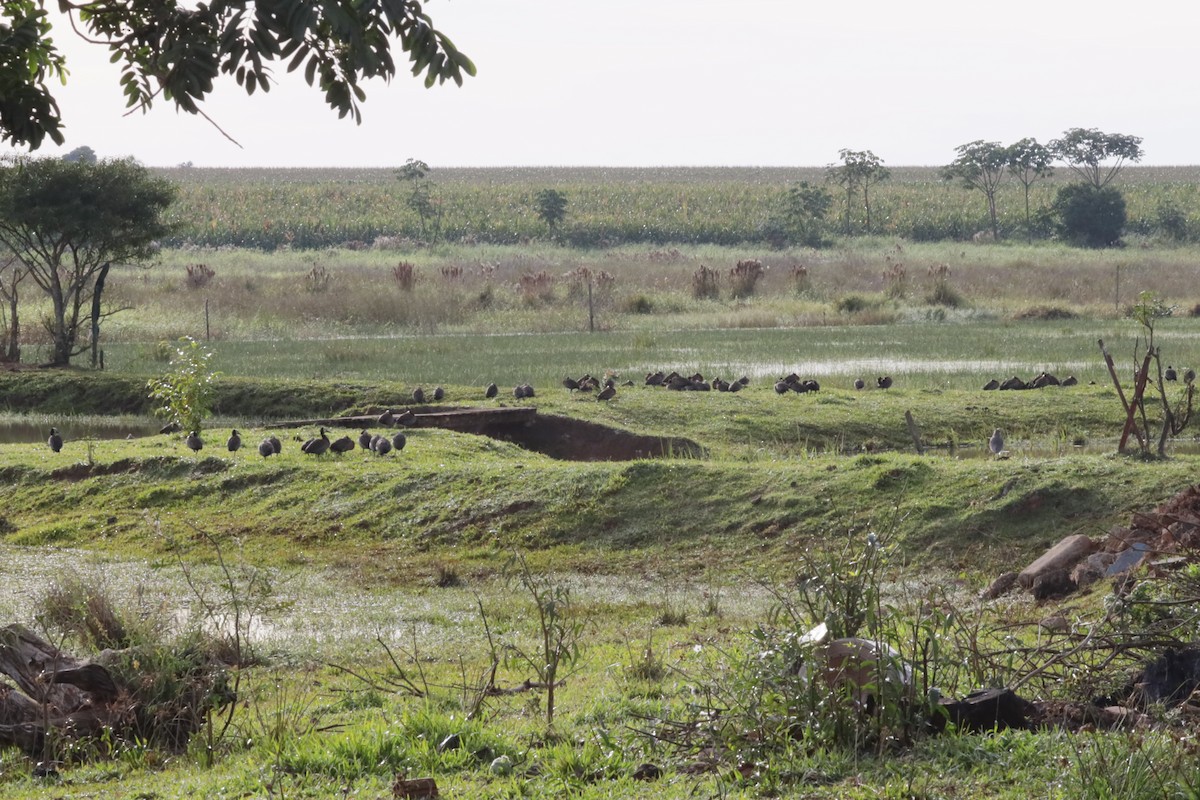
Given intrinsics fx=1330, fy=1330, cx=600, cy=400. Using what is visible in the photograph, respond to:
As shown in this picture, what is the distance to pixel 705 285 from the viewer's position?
4534cm

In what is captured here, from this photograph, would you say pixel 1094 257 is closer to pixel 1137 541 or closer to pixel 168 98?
pixel 1137 541

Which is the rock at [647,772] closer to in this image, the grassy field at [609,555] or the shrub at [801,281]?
the grassy field at [609,555]

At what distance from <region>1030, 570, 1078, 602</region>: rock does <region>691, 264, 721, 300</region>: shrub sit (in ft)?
117

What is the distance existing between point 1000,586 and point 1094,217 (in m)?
70.4

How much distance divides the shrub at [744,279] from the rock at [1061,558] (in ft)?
118

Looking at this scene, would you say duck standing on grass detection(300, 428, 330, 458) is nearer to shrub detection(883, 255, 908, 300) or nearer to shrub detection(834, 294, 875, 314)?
shrub detection(834, 294, 875, 314)

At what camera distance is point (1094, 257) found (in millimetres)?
63562

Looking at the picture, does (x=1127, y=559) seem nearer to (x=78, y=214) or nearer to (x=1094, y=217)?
(x=78, y=214)

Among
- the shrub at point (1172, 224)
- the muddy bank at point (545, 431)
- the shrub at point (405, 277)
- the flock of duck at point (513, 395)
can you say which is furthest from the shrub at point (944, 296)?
the shrub at point (1172, 224)

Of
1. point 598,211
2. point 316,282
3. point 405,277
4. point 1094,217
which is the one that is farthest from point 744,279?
point 598,211

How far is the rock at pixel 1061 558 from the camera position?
9.14 m

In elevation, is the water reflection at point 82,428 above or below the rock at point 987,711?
below

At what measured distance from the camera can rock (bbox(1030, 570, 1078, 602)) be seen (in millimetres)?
8859

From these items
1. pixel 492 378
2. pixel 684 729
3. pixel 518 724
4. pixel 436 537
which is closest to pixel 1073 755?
pixel 684 729
